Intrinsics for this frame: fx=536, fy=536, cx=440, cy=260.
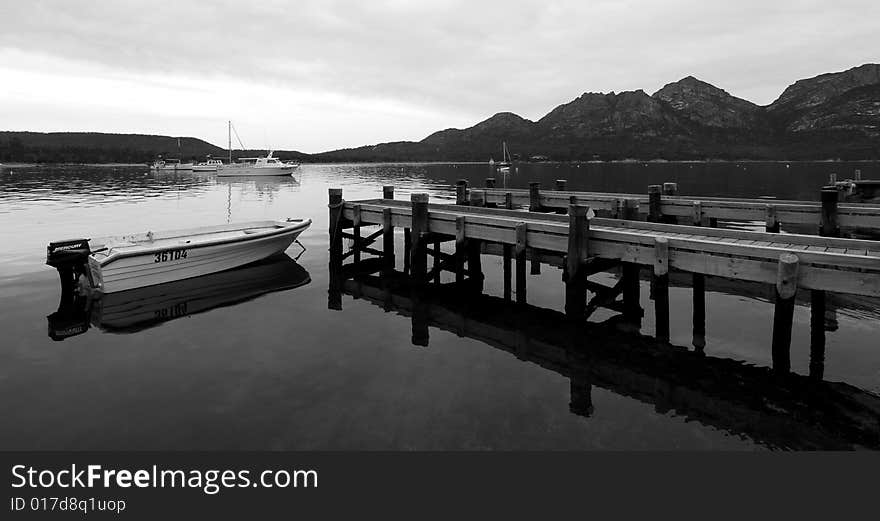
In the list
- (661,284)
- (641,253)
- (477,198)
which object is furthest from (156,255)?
(661,284)

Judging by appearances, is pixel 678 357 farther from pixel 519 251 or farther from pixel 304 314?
pixel 304 314

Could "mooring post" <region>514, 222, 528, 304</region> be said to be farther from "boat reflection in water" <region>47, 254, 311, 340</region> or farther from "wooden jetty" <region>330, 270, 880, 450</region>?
"boat reflection in water" <region>47, 254, 311, 340</region>

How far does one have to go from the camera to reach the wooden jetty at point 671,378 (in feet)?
25.8

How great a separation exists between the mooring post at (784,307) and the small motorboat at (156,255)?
15174 millimetres

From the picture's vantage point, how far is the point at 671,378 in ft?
31.4

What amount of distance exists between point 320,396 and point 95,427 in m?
3.27

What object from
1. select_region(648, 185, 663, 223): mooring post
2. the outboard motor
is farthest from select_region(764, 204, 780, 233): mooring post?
the outboard motor

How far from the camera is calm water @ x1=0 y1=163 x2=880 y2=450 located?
7734 millimetres

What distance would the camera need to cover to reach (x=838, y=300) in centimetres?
1395

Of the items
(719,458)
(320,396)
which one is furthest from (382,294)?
(719,458)

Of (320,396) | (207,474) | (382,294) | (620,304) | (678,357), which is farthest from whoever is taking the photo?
(382,294)

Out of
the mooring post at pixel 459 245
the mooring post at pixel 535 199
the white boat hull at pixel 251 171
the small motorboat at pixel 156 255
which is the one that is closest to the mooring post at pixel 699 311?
the mooring post at pixel 459 245

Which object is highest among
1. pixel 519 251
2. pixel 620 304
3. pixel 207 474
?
pixel 519 251

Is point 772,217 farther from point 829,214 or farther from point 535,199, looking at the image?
point 535,199
